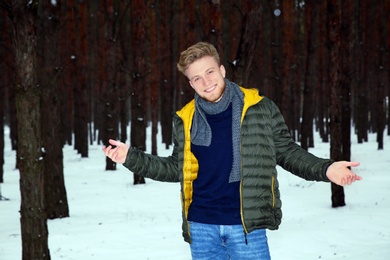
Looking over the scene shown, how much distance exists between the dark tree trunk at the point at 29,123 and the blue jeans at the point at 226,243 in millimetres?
2432

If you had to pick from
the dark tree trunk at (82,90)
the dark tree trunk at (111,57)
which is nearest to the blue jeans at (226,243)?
Answer: the dark tree trunk at (111,57)

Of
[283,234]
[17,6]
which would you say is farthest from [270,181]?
[283,234]

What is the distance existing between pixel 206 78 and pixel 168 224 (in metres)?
5.49

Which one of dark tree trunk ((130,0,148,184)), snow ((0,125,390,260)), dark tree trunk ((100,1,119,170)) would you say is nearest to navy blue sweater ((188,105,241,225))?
snow ((0,125,390,260))

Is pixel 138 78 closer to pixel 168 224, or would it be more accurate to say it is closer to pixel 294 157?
pixel 168 224

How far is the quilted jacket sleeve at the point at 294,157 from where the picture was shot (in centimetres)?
257

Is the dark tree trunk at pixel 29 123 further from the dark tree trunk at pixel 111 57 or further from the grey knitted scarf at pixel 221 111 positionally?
the dark tree trunk at pixel 111 57

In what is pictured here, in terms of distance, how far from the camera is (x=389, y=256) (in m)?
5.50

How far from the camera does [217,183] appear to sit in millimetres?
2549

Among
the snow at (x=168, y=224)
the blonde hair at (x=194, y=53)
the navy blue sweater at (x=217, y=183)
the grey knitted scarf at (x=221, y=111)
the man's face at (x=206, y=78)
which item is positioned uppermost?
the blonde hair at (x=194, y=53)

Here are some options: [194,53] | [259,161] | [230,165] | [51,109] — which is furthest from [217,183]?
[51,109]

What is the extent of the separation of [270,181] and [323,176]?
30cm

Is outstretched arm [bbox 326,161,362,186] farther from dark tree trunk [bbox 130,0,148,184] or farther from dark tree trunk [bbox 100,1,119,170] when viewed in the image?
dark tree trunk [bbox 100,1,119,170]

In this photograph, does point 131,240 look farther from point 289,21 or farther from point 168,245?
point 289,21
